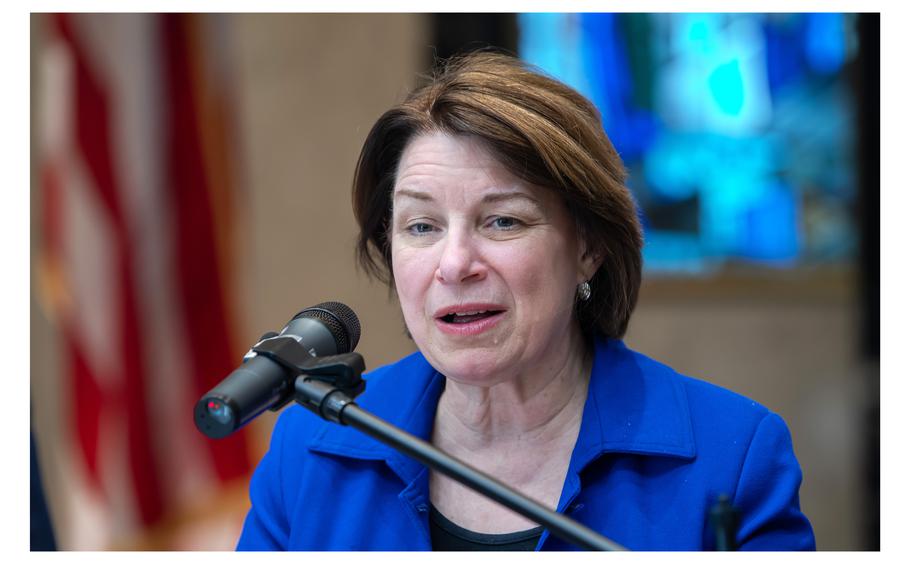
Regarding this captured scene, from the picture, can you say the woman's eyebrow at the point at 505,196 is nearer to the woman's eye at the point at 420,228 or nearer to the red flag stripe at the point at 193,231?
the woman's eye at the point at 420,228

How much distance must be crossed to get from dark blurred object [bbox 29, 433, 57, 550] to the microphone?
1.85ft

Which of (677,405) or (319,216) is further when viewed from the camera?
(319,216)

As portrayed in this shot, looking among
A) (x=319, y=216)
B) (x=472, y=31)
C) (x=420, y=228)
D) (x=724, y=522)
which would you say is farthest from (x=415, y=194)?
(x=472, y=31)

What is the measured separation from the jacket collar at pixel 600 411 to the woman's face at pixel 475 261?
0.59 ft

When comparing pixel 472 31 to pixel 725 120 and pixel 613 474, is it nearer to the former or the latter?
pixel 725 120

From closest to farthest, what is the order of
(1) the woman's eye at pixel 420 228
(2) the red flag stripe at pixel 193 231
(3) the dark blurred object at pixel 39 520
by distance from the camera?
(3) the dark blurred object at pixel 39 520
(1) the woman's eye at pixel 420 228
(2) the red flag stripe at pixel 193 231

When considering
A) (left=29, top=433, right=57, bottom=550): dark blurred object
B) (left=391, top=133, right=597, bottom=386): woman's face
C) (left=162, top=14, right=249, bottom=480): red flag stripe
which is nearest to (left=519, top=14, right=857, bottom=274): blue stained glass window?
(left=162, top=14, right=249, bottom=480): red flag stripe

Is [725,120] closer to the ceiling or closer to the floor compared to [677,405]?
closer to the ceiling

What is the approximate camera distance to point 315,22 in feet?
13.0

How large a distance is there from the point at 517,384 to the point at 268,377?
69cm

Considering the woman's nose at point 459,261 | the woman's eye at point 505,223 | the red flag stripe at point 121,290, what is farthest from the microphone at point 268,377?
the red flag stripe at point 121,290

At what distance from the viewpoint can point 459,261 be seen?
4.98ft

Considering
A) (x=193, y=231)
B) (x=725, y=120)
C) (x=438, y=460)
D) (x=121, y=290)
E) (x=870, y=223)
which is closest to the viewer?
(x=438, y=460)

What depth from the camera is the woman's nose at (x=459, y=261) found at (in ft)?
4.99
